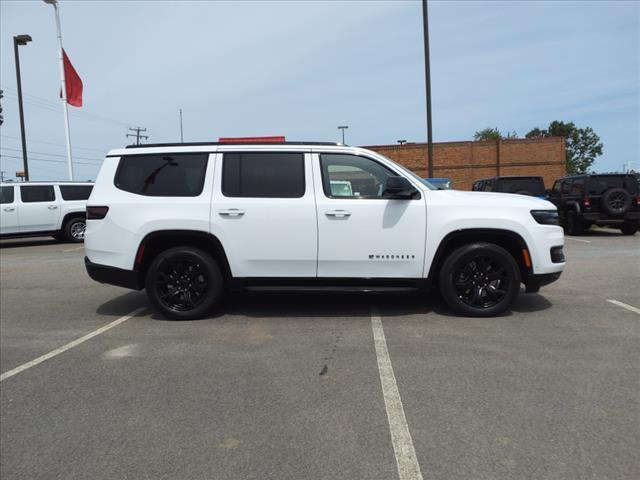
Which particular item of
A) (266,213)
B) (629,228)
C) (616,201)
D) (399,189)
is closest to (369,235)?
(399,189)

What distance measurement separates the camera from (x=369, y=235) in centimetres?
542

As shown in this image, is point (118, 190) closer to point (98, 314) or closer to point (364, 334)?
point (98, 314)

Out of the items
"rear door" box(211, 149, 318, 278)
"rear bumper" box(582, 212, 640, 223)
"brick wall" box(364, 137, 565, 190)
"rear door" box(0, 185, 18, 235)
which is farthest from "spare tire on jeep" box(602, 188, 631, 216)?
"brick wall" box(364, 137, 565, 190)

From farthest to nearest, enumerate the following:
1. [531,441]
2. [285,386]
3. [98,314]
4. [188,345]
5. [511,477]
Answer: [98,314]
[188,345]
[285,386]
[531,441]
[511,477]

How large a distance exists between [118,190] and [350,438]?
4116 millimetres

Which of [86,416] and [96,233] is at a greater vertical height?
[96,233]

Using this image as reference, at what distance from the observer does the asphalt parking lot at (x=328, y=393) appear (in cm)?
276

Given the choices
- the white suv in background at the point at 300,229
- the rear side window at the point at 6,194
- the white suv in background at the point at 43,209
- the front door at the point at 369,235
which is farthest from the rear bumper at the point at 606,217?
the rear side window at the point at 6,194

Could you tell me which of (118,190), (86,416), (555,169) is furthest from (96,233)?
(555,169)

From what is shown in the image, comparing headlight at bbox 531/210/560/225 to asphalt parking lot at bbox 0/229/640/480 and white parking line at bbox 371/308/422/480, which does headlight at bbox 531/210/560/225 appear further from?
white parking line at bbox 371/308/422/480

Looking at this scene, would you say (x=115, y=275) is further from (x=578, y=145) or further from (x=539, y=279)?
(x=578, y=145)

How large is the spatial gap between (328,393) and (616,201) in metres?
12.6

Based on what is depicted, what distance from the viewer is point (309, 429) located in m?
3.11

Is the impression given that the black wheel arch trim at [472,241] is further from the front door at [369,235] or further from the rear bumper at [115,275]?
the rear bumper at [115,275]
